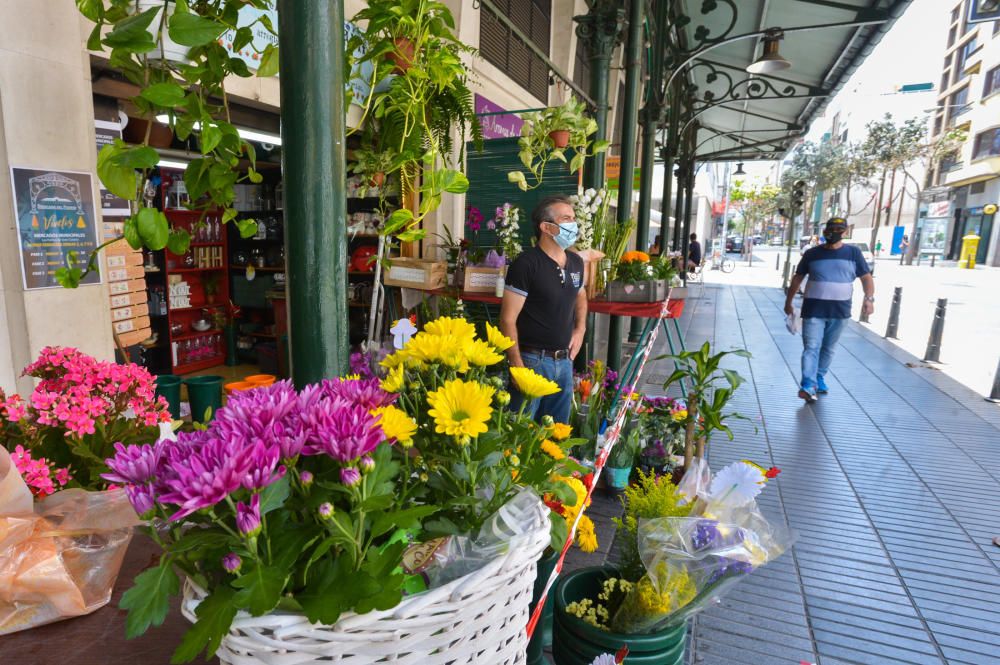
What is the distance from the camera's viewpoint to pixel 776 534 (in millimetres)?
1568

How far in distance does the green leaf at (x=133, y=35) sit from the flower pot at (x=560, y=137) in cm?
341

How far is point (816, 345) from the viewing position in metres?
5.75

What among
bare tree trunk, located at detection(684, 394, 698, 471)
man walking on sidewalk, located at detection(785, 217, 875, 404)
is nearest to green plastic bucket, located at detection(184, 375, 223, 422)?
bare tree trunk, located at detection(684, 394, 698, 471)

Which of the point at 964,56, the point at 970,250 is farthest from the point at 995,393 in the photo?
the point at 964,56

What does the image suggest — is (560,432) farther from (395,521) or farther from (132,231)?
(132,231)

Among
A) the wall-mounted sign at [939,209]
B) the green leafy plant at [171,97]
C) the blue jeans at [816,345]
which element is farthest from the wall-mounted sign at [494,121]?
the wall-mounted sign at [939,209]

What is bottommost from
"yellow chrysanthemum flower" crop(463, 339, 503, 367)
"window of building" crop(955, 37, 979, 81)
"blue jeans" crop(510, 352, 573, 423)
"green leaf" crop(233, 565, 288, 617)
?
"blue jeans" crop(510, 352, 573, 423)

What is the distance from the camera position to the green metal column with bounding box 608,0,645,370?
4.65 meters

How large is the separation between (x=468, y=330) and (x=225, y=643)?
24.6 inches

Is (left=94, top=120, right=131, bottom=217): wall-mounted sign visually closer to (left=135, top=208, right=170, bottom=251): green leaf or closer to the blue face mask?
(left=135, top=208, right=170, bottom=251): green leaf

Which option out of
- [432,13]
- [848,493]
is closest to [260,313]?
[432,13]

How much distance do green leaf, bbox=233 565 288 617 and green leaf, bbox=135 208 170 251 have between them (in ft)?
2.80

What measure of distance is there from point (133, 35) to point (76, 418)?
2.63 ft

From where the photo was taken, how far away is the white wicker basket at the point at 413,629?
0.61m
